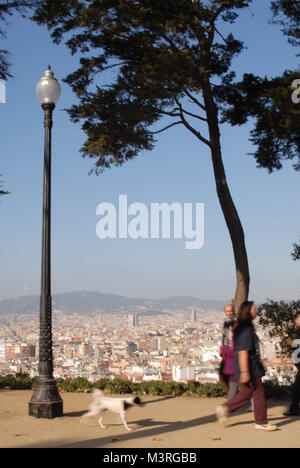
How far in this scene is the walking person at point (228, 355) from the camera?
9.11m

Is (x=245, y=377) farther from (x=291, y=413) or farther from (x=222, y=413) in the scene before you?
(x=291, y=413)

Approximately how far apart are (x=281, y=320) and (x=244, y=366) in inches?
219

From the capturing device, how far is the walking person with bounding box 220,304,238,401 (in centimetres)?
911

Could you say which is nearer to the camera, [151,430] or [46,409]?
[151,430]

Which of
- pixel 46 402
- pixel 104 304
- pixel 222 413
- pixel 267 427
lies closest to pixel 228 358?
pixel 222 413

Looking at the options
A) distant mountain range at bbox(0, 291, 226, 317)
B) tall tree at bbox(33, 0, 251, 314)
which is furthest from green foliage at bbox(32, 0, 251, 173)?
distant mountain range at bbox(0, 291, 226, 317)

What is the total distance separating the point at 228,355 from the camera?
9.18 m

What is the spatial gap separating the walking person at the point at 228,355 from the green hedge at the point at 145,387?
8.18 ft

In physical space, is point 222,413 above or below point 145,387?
above

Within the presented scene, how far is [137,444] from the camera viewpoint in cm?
740

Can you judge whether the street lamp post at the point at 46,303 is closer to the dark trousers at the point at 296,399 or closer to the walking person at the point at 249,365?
the walking person at the point at 249,365

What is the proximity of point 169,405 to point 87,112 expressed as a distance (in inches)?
285

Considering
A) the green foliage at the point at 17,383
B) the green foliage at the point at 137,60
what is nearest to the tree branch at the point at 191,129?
the green foliage at the point at 137,60

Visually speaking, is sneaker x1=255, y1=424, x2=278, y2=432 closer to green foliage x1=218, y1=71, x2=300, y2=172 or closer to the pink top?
the pink top
